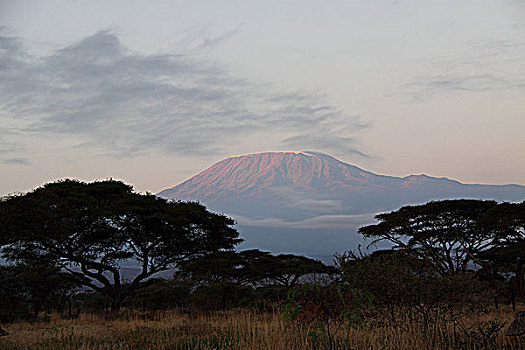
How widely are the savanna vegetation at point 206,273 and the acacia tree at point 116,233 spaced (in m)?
0.08

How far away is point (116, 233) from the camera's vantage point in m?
25.1

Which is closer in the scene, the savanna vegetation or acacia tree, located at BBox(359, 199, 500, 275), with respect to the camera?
the savanna vegetation

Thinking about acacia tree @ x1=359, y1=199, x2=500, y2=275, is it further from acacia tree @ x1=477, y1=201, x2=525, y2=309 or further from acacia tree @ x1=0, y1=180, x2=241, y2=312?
acacia tree @ x1=0, y1=180, x2=241, y2=312

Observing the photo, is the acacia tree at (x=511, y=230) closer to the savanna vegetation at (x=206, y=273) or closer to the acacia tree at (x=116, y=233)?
the savanna vegetation at (x=206, y=273)

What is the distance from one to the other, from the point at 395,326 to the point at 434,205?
20.1 m

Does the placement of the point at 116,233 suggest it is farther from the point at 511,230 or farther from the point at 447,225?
the point at 511,230

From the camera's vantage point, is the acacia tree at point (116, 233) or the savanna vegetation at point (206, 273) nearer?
the savanna vegetation at point (206, 273)

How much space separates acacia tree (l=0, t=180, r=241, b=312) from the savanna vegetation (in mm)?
75

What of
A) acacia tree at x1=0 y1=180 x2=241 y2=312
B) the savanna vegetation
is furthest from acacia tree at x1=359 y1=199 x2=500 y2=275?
acacia tree at x1=0 y1=180 x2=241 y2=312

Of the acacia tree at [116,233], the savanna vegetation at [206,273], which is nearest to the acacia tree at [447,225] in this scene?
the savanna vegetation at [206,273]

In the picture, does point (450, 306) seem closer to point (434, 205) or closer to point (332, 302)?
point (332, 302)

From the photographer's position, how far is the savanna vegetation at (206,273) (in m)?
10.0

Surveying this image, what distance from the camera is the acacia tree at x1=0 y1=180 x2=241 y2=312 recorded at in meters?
23.0

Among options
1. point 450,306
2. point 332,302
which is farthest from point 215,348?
point 450,306
